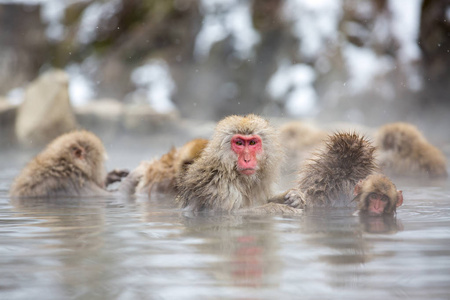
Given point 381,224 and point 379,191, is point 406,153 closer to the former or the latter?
point 379,191

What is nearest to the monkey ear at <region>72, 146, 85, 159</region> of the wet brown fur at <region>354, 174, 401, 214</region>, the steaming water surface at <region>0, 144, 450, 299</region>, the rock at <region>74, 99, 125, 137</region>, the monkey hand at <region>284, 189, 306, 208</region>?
the steaming water surface at <region>0, 144, 450, 299</region>

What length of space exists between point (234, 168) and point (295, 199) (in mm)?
509

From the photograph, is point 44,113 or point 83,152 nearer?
point 83,152

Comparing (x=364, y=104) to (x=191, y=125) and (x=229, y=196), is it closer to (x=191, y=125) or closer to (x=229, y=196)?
(x=191, y=125)

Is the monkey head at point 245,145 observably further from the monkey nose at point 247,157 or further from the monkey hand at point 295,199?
the monkey hand at point 295,199

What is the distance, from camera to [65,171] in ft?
21.6

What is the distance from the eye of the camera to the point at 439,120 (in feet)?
49.1

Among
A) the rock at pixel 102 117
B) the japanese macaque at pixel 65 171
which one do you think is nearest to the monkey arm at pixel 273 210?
A: the japanese macaque at pixel 65 171

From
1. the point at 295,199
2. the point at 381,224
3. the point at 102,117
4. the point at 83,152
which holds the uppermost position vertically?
the point at 102,117

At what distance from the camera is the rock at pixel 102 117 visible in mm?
15789

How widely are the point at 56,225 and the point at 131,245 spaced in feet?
3.67

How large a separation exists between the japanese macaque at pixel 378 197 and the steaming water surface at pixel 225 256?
104 millimetres

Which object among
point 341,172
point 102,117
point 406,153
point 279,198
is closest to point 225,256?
point 279,198

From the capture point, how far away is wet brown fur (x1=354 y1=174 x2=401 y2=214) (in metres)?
4.36
